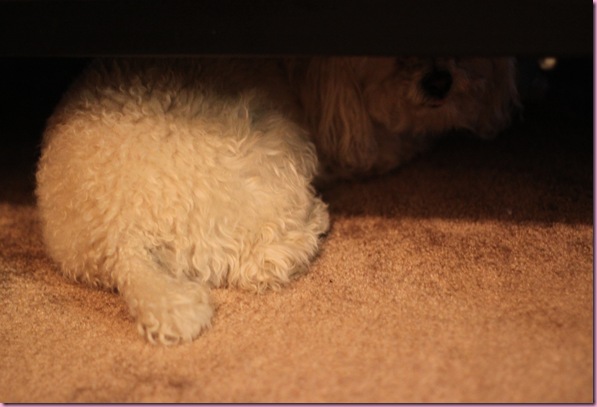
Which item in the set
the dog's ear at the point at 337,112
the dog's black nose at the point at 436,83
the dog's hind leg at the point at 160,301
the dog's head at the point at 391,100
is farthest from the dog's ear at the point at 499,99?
the dog's hind leg at the point at 160,301

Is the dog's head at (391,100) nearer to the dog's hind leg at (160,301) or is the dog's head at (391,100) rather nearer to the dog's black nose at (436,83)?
the dog's black nose at (436,83)

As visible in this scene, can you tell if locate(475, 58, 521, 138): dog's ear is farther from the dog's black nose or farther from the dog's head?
the dog's black nose

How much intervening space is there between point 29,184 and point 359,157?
69cm

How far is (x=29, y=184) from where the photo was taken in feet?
4.39

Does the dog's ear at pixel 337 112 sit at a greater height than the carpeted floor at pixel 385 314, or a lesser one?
greater

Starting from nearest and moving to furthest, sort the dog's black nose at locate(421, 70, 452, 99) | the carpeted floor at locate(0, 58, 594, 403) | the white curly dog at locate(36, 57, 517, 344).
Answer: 1. the carpeted floor at locate(0, 58, 594, 403)
2. the white curly dog at locate(36, 57, 517, 344)
3. the dog's black nose at locate(421, 70, 452, 99)

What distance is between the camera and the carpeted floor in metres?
0.77

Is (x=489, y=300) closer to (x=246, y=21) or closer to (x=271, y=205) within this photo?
(x=271, y=205)

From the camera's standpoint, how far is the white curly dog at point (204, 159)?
0.90m

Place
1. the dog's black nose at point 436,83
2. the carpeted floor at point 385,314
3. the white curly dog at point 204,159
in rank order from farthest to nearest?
the dog's black nose at point 436,83 → the white curly dog at point 204,159 → the carpeted floor at point 385,314

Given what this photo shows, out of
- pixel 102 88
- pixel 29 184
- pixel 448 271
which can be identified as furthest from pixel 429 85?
pixel 29 184

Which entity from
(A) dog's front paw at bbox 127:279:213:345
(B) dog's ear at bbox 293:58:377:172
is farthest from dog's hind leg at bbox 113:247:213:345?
(B) dog's ear at bbox 293:58:377:172

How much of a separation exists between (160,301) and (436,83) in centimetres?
60

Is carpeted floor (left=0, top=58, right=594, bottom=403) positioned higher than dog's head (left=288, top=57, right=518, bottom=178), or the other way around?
dog's head (left=288, top=57, right=518, bottom=178)
